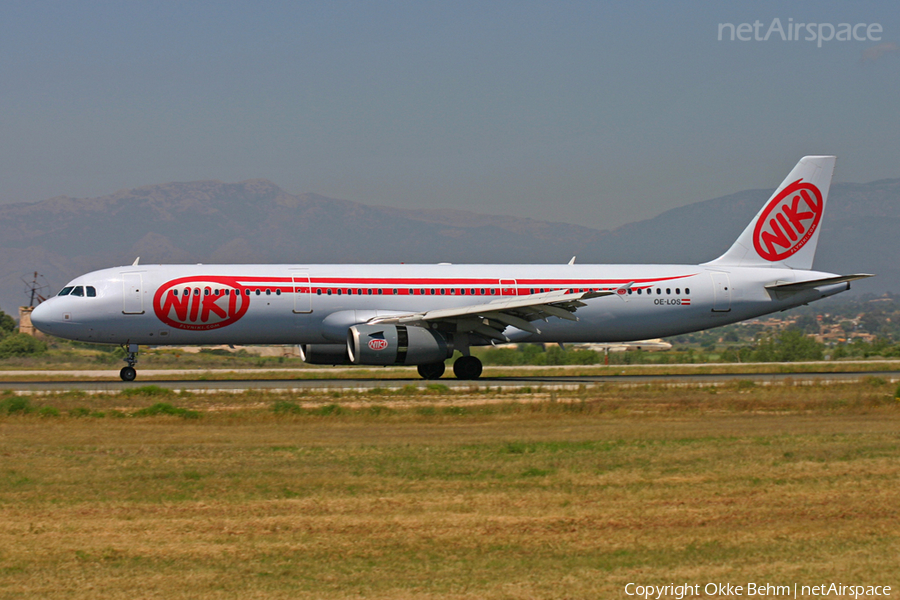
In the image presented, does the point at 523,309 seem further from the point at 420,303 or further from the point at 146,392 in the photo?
the point at 146,392

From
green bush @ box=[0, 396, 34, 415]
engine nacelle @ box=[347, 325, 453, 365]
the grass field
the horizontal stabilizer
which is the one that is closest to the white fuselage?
the horizontal stabilizer

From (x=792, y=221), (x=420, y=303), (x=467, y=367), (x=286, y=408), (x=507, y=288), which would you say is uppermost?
(x=792, y=221)

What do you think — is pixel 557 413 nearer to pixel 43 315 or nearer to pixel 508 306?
pixel 508 306

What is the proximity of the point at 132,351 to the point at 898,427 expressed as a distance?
23.5 metres

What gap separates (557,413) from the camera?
21.4 m

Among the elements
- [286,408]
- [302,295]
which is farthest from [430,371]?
[286,408]

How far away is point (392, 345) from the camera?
29031mm

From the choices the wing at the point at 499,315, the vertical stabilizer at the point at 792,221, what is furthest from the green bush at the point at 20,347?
the vertical stabilizer at the point at 792,221

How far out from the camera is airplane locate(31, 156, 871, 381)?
30.5m

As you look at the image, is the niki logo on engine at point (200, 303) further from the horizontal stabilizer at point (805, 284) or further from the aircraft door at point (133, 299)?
the horizontal stabilizer at point (805, 284)

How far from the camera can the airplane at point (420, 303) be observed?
30.5 meters

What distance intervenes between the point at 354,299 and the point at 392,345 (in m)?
3.45

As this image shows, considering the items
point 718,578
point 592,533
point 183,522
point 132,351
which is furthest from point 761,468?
point 132,351

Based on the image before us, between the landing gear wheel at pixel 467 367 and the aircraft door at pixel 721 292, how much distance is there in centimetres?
941
